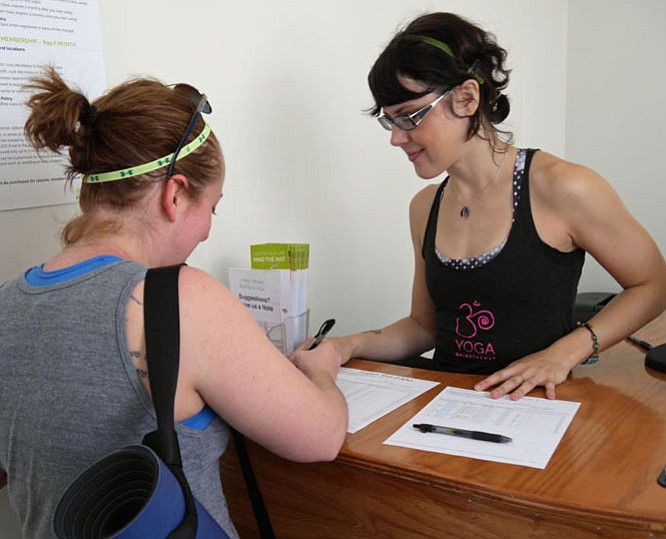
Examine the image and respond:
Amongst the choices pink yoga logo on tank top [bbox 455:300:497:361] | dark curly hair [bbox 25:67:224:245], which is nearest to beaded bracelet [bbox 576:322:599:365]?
pink yoga logo on tank top [bbox 455:300:497:361]

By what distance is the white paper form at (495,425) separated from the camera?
981 millimetres

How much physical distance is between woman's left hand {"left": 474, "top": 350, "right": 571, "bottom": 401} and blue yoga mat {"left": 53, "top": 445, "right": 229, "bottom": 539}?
2.07 feet

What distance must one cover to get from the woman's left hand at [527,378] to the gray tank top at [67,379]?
659 millimetres

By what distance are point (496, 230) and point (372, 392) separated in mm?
459

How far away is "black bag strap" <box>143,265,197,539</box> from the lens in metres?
0.80

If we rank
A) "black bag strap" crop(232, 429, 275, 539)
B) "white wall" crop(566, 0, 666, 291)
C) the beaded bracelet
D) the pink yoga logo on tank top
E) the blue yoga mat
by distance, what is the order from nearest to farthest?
the blue yoga mat
"black bag strap" crop(232, 429, 275, 539)
the beaded bracelet
the pink yoga logo on tank top
"white wall" crop(566, 0, 666, 291)

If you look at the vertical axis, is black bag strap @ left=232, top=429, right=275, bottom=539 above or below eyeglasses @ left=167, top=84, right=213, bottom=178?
below

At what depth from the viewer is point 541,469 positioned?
926mm

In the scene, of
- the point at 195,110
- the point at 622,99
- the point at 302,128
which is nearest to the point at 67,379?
the point at 195,110

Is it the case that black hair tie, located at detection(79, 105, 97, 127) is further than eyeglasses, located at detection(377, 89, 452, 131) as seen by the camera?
No

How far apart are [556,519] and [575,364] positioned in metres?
0.49

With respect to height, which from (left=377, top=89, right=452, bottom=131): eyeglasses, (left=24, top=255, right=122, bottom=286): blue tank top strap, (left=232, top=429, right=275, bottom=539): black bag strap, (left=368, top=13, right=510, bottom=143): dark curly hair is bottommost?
(left=232, top=429, right=275, bottom=539): black bag strap

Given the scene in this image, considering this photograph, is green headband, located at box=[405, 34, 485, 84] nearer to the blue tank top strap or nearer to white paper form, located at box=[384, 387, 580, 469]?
white paper form, located at box=[384, 387, 580, 469]

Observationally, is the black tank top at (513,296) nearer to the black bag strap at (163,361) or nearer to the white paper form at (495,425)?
the white paper form at (495,425)
